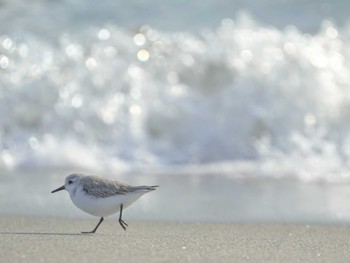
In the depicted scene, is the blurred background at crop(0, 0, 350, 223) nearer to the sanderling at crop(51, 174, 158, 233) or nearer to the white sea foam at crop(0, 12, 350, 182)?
the white sea foam at crop(0, 12, 350, 182)

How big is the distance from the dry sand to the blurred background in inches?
23.6

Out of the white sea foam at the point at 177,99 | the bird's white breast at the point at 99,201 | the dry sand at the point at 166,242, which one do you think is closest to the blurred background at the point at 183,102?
the white sea foam at the point at 177,99

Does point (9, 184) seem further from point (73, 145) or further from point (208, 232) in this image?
point (208, 232)

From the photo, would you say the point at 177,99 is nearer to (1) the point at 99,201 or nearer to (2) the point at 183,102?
(2) the point at 183,102

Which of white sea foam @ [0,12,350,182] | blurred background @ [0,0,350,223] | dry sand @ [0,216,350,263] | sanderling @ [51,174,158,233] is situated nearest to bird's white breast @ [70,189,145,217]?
sanderling @ [51,174,158,233]

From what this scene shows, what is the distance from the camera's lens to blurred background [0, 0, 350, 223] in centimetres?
764

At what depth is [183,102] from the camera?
999 cm

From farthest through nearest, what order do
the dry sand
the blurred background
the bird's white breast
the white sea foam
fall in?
the white sea foam, the blurred background, the bird's white breast, the dry sand

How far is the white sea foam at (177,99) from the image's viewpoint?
29.3ft

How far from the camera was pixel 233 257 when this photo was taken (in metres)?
4.73

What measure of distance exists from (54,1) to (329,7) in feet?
12.1

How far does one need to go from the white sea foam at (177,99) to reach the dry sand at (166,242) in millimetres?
2495

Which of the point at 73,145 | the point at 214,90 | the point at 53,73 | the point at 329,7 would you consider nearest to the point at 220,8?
the point at 329,7

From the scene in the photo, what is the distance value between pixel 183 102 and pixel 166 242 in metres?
4.92
